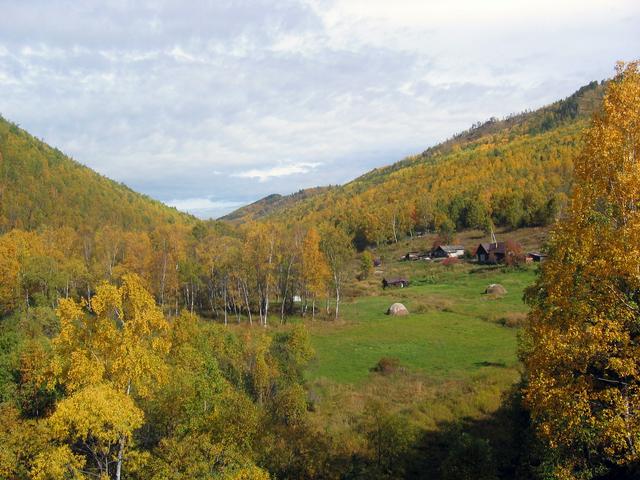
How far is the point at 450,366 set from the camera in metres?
44.0

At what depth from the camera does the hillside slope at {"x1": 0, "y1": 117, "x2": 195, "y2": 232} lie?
5241 inches

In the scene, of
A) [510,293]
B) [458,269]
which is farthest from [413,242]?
[510,293]

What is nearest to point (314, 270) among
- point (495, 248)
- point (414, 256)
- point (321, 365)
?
point (321, 365)

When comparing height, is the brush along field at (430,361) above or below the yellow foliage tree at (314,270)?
below

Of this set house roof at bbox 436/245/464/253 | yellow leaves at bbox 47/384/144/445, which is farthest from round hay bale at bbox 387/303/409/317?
yellow leaves at bbox 47/384/144/445

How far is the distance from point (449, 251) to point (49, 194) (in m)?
128

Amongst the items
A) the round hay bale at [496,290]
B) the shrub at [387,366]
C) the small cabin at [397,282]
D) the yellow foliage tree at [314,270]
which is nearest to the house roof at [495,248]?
the small cabin at [397,282]

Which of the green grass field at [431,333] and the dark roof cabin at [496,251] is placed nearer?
the green grass field at [431,333]

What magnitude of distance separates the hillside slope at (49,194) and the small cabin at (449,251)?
333 ft

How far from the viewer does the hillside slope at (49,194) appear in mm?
133125

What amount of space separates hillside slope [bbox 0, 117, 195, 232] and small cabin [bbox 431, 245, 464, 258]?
101533 millimetres

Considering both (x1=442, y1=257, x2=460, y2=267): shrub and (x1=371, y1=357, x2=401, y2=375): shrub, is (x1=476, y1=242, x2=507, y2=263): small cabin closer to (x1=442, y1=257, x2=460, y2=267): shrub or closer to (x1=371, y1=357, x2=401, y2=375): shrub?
(x1=442, y1=257, x2=460, y2=267): shrub

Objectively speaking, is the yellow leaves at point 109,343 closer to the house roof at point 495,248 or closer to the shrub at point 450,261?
the house roof at point 495,248

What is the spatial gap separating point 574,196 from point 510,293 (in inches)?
2539
